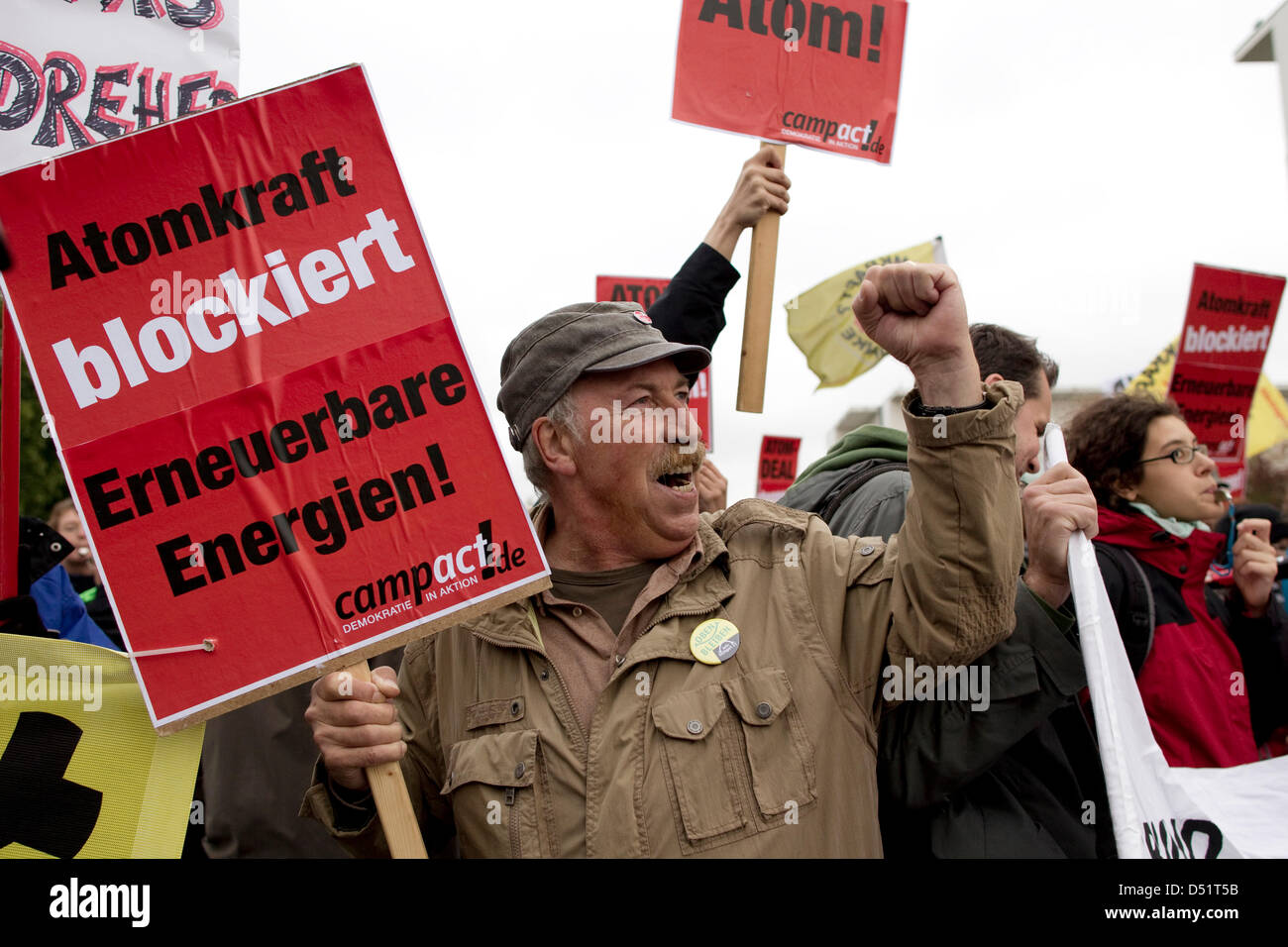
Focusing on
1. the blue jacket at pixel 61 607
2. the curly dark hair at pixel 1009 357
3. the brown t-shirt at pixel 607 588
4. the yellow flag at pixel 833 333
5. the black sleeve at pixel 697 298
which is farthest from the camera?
the yellow flag at pixel 833 333

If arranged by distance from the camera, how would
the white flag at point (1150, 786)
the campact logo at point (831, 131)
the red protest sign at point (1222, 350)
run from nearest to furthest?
the white flag at point (1150, 786), the campact logo at point (831, 131), the red protest sign at point (1222, 350)

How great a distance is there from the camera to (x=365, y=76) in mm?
2246

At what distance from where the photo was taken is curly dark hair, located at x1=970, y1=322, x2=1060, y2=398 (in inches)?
126

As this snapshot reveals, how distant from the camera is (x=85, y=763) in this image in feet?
7.05

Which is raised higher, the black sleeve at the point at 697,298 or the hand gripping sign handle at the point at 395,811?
the black sleeve at the point at 697,298

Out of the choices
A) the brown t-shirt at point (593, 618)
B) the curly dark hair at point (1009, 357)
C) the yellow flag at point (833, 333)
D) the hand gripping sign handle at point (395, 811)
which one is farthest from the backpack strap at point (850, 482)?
the yellow flag at point (833, 333)

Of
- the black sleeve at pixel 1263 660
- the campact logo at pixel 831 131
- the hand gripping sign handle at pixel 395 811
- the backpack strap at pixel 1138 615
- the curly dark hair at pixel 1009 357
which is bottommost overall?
the black sleeve at pixel 1263 660

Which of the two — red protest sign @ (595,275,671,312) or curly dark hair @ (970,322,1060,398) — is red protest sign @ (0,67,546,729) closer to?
curly dark hair @ (970,322,1060,398)

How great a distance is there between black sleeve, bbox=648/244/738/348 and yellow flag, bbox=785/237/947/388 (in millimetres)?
3542

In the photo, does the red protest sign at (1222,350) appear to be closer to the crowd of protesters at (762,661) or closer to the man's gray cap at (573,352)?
the crowd of protesters at (762,661)

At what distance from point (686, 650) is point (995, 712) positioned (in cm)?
66

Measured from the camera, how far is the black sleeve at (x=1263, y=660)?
3318mm

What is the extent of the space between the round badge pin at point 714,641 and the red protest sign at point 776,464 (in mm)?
8960
